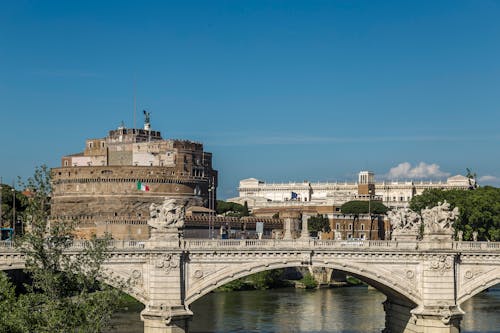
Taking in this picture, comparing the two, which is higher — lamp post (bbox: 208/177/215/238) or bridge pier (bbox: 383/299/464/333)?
lamp post (bbox: 208/177/215/238)

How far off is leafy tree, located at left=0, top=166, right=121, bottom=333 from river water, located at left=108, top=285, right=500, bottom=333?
18.4 metres

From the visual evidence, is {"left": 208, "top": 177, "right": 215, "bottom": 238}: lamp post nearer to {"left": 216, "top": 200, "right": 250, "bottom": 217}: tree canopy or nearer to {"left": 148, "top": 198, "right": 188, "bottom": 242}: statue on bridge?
{"left": 216, "top": 200, "right": 250, "bottom": 217}: tree canopy

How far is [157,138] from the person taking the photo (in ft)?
419

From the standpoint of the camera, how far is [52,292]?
35.6 m

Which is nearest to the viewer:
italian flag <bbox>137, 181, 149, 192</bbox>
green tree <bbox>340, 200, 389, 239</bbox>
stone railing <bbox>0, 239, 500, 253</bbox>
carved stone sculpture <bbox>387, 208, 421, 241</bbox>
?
stone railing <bbox>0, 239, 500, 253</bbox>

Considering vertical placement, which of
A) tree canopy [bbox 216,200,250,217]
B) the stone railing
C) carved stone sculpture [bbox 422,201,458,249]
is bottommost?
the stone railing

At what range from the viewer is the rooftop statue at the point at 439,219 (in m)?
51.1

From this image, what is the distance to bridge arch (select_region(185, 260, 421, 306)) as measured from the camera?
49.7 m

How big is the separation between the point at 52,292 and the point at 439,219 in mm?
23304

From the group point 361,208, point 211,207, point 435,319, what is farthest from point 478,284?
point 361,208

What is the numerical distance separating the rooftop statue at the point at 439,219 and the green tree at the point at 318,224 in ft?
218

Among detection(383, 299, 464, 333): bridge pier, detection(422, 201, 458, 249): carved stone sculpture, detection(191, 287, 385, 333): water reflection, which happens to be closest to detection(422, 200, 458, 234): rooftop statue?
detection(422, 201, 458, 249): carved stone sculpture

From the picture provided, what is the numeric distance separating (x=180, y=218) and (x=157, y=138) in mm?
78727

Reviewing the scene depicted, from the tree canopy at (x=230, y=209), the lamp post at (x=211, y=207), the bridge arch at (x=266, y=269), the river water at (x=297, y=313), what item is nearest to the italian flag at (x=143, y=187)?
the lamp post at (x=211, y=207)
